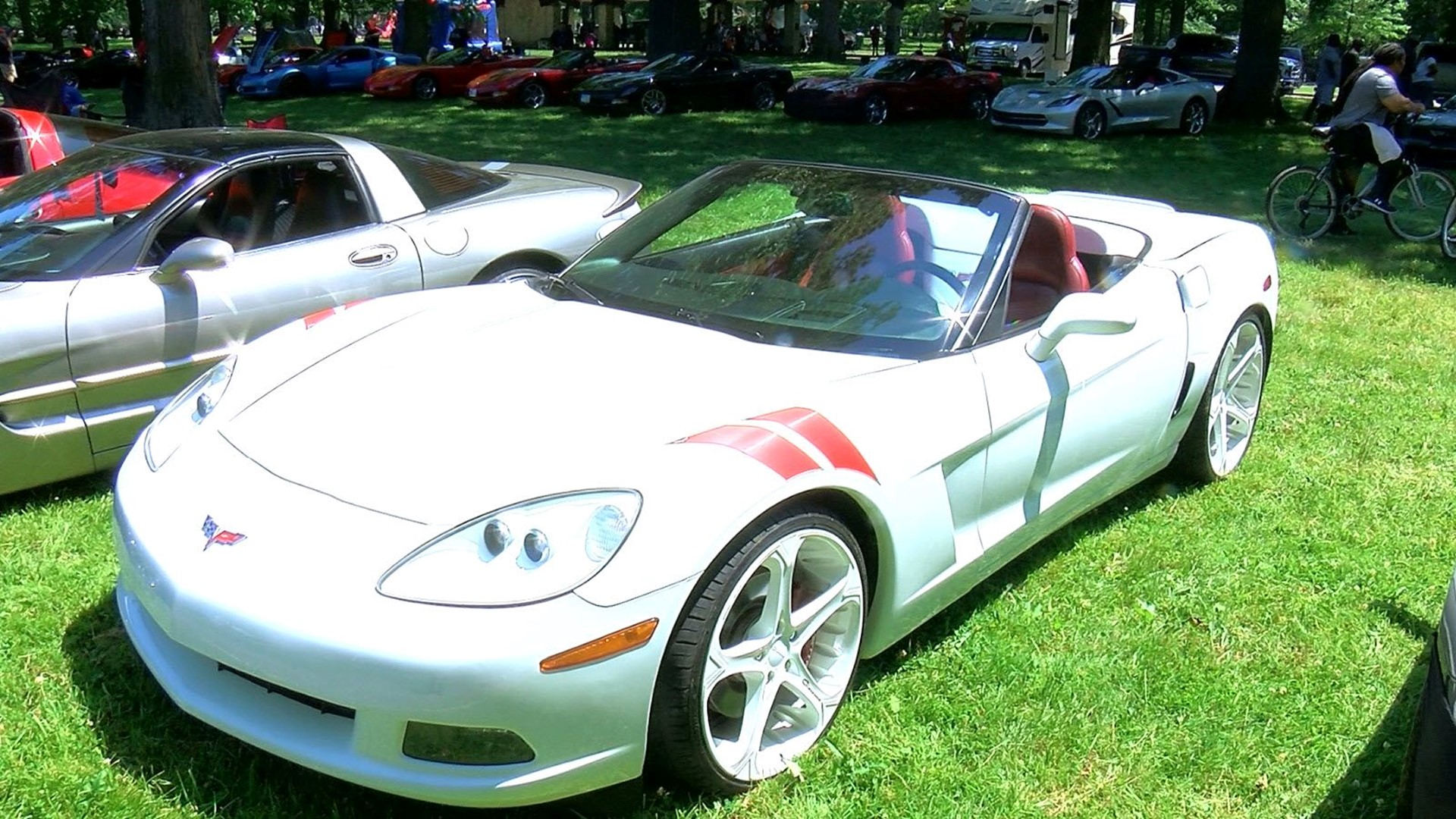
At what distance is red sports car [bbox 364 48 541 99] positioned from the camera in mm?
23531

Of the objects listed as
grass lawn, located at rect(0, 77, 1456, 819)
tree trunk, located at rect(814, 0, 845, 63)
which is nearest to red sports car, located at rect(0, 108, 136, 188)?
grass lawn, located at rect(0, 77, 1456, 819)

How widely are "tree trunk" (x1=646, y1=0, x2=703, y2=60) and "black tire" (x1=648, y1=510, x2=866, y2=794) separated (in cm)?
2291

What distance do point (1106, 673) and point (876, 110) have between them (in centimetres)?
1729

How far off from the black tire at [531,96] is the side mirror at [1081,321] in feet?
64.0

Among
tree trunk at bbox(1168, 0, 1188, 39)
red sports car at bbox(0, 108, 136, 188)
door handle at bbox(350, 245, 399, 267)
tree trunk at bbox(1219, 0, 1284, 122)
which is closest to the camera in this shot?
door handle at bbox(350, 245, 399, 267)

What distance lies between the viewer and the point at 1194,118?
18859 millimetres

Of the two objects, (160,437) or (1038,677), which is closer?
(160,437)

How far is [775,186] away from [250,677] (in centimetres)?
232

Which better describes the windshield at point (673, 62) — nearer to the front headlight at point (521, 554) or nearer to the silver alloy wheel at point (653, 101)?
the silver alloy wheel at point (653, 101)

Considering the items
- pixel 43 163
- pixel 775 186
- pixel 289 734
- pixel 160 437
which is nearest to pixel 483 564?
Answer: pixel 289 734

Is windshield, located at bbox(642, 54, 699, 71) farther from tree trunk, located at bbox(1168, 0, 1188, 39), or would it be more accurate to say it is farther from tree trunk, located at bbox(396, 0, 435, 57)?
tree trunk, located at bbox(1168, 0, 1188, 39)

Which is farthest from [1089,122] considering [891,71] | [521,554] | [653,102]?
[521,554]

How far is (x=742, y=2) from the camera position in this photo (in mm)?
56406

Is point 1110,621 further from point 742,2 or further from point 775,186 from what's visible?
point 742,2
